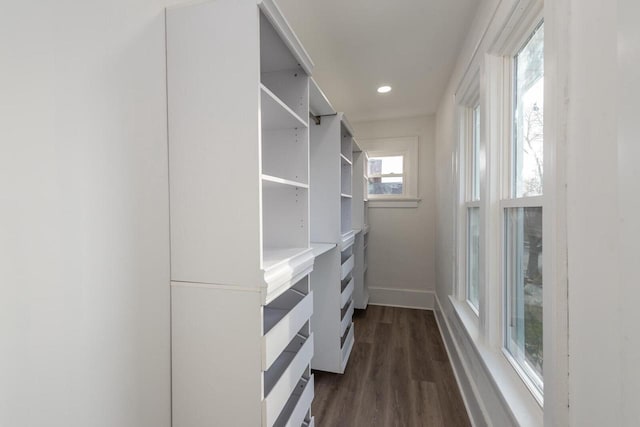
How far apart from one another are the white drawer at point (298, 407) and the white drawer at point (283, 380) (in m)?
0.09

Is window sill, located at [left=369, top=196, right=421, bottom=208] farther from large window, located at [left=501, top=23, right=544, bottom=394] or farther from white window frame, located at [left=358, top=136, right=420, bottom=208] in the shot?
large window, located at [left=501, top=23, right=544, bottom=394]

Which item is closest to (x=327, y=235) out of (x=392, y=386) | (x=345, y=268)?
(x=345, y=268)

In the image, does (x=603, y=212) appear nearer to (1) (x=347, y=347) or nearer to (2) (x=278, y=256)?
(2) (x=278, y=256)

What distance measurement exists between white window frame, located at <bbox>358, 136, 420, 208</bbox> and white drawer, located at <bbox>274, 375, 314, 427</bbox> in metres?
2.68

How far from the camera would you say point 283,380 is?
1.06 m

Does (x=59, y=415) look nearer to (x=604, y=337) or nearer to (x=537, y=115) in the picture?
(x=604, y=337)

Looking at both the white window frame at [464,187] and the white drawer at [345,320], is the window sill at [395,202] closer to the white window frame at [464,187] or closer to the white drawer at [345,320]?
the white window frame at [464,187]

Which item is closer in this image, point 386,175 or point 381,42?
point 381,42

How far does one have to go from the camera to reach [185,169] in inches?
37.8

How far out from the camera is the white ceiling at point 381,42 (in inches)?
62.6

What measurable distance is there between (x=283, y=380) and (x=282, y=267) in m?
0.44

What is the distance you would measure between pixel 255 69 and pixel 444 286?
2602 millimetres

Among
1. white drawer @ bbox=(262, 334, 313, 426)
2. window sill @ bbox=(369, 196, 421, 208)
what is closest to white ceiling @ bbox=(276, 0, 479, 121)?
window sill @ bbox=(369, 196, 421, 208)

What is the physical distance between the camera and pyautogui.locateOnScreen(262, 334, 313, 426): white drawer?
37.7 inches
